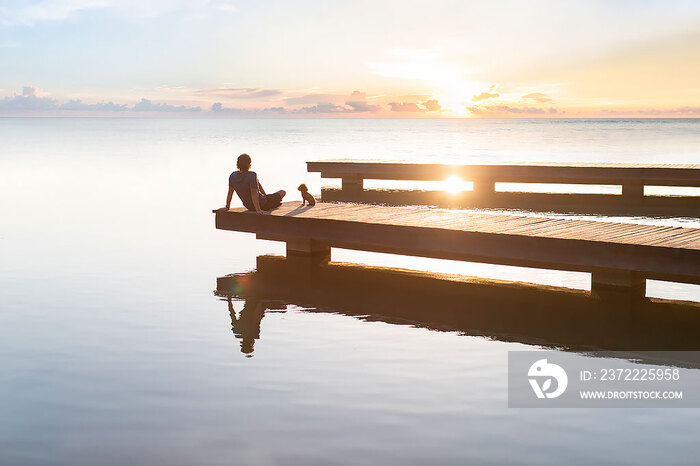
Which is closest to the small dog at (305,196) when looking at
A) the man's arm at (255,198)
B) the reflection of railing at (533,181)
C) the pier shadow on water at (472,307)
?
the man's arm at (255,198)

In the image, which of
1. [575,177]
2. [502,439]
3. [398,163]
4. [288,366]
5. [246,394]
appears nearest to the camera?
[502,439]

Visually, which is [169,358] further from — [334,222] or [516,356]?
[334,222]

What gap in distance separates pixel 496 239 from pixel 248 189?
409cm

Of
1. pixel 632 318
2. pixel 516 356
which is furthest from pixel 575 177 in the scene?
pixel 516 356

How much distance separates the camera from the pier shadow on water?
8453 millimetres

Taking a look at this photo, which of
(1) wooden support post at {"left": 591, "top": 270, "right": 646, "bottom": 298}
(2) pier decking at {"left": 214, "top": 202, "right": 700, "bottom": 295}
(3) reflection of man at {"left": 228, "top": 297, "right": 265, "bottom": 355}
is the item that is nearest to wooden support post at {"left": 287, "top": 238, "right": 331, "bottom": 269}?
(2) pier decking at {"left": 214, "top": 202, "right": 700, "bottom": 295}

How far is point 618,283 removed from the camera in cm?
998

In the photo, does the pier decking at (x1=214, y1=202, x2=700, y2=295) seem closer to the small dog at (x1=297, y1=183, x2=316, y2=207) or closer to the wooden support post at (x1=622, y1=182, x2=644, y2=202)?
the small dog at (x1=297, y1=183, x2=316, y2=207)

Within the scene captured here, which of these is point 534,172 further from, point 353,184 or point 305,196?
point 305,196

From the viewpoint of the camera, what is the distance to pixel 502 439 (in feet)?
18.6

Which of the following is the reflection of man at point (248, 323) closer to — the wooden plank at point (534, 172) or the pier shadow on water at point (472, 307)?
the pier shadow on water at point (472, 307)

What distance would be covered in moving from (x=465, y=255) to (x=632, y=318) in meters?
2.63

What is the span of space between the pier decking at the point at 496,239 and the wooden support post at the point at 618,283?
0.01 metres

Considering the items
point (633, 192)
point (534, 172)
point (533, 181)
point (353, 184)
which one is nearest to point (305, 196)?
point (534, 172)
